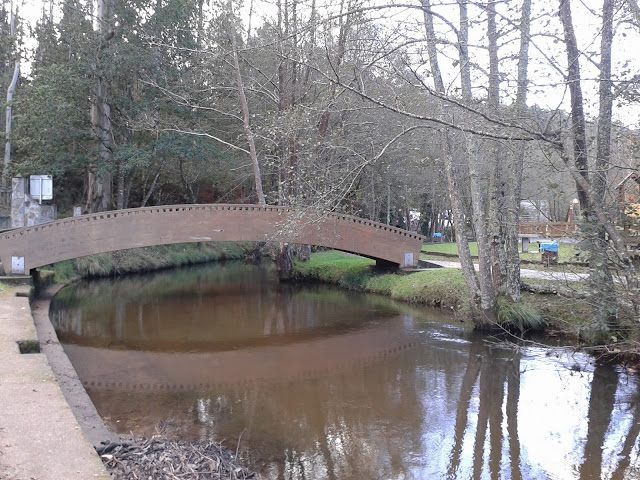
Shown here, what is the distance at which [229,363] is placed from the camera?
9820 mm

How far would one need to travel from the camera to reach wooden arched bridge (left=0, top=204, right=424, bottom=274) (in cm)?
1477

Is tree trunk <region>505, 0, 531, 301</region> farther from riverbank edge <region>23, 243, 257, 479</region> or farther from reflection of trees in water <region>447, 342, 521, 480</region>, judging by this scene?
riverbank edge <region>23, 243, 257, 479</region>

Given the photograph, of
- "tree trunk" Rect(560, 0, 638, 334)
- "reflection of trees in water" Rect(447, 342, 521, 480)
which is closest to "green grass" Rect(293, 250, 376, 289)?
"reflection of trees in water" Rect(447, 342, 521, 480)

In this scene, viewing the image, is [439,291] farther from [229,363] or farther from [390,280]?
[229,363]

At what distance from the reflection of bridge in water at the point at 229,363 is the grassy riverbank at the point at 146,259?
9338mm

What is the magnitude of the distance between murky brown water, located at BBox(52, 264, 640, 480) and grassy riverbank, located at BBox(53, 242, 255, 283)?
20.4 feet

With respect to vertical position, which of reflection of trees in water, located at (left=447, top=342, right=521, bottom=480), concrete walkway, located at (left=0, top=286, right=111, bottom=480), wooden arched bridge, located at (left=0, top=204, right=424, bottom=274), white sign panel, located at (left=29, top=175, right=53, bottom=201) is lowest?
reflection of trees in water, located at (left=447, top=342, right=521, bottom=480)

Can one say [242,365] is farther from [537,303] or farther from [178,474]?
[537,303]

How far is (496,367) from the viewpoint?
9.45 meters

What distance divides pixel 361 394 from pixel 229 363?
2.75 m

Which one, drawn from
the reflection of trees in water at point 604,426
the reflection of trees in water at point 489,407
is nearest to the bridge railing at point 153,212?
the reflection of trees in water at point 489,407

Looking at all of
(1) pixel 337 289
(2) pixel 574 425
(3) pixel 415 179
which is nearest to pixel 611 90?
(2) pixel 574 425

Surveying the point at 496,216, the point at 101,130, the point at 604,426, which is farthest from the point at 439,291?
the point at 101,130

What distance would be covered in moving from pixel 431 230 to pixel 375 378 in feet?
91.4
